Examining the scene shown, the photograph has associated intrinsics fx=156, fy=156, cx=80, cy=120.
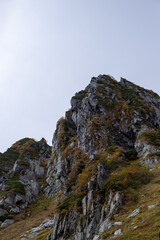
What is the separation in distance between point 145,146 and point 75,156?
21644 millimetres

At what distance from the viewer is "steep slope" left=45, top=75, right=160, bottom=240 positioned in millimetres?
15867

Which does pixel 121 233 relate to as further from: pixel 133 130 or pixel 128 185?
pixel 133 130

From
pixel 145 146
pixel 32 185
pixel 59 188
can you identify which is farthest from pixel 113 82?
pixel 32 185

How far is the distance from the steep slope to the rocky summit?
0.09 meters

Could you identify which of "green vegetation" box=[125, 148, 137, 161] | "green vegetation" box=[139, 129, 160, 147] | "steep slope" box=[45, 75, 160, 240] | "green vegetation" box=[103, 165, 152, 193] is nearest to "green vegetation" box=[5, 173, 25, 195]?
"steep slope" box=[45, 75, 160, 240]

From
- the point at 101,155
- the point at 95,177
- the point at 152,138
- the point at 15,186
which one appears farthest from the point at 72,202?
the point at 15,186

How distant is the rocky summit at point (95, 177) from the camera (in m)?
13.9

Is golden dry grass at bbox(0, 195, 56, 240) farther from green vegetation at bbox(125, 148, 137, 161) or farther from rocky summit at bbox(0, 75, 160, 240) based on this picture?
green vegetation at bbox(125, 148, 137, 161)

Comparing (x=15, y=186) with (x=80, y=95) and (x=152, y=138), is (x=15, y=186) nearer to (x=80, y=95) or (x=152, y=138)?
(x=152, y=138)

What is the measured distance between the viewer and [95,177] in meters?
20.1

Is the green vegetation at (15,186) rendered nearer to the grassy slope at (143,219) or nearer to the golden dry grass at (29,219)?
the golden dry grass at (29,219)

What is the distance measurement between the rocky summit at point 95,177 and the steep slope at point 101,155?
0.31 feet

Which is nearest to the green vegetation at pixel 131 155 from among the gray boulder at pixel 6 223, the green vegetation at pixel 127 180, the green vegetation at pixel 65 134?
the green vegetation at pixel 127 180

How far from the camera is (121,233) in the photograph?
10492 millimetres
